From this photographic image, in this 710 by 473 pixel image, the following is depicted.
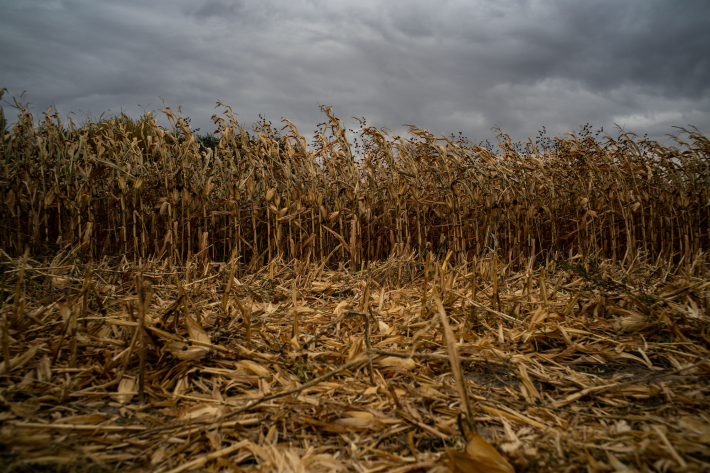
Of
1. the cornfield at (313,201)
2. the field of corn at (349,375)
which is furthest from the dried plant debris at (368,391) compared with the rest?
the cornfield at (313,201)

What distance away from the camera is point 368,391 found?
4.44ft

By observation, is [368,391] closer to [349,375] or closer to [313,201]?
[349,375]

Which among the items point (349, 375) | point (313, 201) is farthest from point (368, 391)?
point (313, 201)

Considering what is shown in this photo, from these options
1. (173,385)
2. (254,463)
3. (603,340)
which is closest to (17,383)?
(173,385)

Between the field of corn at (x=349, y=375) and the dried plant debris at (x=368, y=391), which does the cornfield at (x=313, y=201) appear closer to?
the field of corn at (x=349, y=375)

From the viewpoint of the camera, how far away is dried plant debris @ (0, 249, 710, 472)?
101 centimetres

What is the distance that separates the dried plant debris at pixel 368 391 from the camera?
1009 millimetres

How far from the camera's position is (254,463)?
1068 mm

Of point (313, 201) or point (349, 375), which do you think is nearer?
point (349, 375)

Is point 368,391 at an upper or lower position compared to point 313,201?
lower

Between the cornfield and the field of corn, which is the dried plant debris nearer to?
the field of corn

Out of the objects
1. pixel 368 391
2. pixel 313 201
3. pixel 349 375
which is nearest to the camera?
pixel 368 391

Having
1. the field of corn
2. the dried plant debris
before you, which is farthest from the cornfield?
the dried plant debris

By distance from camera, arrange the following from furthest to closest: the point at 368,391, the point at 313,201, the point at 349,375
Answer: the point at 313,201 < the point at 349,375 < the point at 368,391
